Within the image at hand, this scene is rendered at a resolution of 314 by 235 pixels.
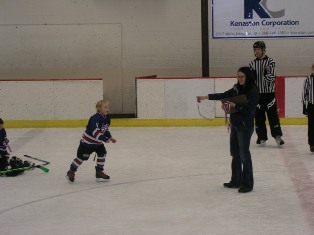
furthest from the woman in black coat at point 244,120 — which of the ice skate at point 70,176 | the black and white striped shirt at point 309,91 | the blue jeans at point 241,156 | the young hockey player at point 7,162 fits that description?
the young hockey player at point 7,162

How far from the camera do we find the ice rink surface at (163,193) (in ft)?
24.8

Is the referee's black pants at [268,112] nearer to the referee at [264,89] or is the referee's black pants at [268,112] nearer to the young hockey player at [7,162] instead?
the referee at [264,89]

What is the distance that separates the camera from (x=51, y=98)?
15492mm

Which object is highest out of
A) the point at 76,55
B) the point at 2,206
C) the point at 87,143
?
the point at 76,55

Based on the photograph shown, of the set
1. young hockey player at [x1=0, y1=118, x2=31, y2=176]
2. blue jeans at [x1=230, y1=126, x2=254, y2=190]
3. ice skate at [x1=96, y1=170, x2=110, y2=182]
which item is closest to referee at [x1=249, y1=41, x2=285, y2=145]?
blue jeans at [x1=230, y1=126, x2=254, y2=190]

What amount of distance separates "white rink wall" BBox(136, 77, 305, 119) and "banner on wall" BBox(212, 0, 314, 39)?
193cm

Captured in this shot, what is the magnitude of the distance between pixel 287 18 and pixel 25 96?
19.2 ft

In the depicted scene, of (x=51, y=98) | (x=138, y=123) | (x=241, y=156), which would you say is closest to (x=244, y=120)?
(x=241, y=156)

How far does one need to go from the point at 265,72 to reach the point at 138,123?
400 cm

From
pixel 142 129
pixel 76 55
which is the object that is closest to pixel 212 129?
pixel 142 129

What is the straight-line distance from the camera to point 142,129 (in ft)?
49.3

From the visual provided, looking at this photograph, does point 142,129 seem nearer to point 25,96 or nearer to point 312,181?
point 25,96

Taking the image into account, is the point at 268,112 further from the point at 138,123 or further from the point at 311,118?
the point at 138,123

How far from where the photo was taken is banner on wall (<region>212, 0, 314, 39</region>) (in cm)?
1678
